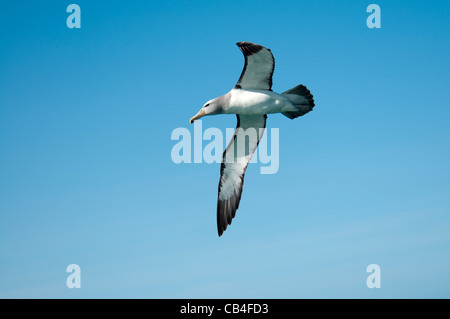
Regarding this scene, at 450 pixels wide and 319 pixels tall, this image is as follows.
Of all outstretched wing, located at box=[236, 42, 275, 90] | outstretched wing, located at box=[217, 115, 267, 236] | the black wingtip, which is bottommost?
outstretched wing, located at box=[217, 115, 267, 236]

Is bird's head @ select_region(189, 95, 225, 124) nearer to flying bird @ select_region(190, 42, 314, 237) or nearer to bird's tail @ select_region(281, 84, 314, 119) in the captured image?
flying bird @ select_region(190, 42, 314, 237)

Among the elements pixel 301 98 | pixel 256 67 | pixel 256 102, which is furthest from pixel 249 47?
pixel 301 98

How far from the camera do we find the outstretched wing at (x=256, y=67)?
41.0 feet

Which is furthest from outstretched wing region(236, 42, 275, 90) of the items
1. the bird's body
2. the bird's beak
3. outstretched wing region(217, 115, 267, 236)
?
outstretched wing region(217, 115, 267, 236)

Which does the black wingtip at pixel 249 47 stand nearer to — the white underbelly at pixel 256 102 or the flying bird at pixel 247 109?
the flying bird at pixel 247 109

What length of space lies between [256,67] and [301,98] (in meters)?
1.86

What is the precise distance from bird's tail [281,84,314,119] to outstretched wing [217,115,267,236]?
1.56m

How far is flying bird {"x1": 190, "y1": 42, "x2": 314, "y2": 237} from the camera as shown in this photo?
13.3m

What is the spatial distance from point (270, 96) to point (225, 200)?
4.29 m

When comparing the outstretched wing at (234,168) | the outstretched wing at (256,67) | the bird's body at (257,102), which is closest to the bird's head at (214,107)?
the bird's body at (257,102)

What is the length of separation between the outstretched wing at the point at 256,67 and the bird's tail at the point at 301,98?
2.42ft
